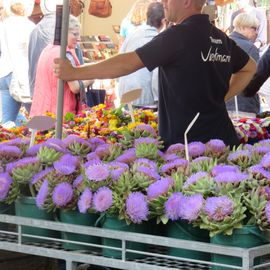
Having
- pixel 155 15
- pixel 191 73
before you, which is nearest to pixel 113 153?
pixel 191 73

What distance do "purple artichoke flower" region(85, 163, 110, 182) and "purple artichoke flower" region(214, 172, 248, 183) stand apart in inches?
11.5

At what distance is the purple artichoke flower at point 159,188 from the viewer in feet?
5.93

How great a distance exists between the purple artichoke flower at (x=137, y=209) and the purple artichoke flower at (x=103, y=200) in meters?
0.05

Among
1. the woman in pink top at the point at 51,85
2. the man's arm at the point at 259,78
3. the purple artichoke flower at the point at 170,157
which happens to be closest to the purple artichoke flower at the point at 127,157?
the purple artichoke flower at the point at 170,157

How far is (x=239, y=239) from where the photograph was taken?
1.67m

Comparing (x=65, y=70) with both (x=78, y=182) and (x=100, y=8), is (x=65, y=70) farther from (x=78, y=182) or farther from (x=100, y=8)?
(x=100, y=8)

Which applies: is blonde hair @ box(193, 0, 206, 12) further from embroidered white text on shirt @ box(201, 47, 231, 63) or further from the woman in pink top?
the woman in pink top

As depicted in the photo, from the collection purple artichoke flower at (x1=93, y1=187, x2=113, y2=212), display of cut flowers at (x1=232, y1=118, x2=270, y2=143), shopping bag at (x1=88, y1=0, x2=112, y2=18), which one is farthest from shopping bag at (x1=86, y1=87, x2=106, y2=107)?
purple artichoke flower at (x1=93, y1=187, x2=113, y2=212)

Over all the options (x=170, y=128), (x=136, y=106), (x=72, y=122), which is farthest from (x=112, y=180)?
(x=136, y=106)

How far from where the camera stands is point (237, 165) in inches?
82.0

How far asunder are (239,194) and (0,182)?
69 centimetres

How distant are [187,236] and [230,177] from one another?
0.18m

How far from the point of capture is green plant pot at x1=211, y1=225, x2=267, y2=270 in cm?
167

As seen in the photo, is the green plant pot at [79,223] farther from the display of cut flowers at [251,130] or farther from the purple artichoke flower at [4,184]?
the display of cut flowers at [251,130]
